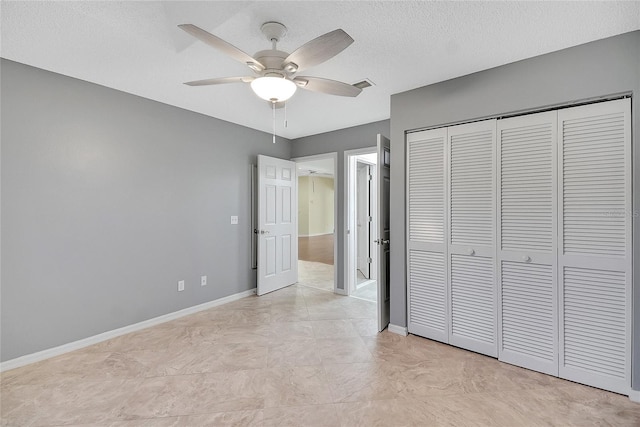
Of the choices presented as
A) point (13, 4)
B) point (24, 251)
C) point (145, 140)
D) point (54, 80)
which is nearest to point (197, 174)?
point (145, 140)

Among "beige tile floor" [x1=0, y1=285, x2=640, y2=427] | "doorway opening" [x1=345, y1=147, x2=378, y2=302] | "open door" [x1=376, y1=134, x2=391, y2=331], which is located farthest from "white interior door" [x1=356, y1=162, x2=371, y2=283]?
"beige tile floor" [x1=0, y1=285, x2=640, y2=427]

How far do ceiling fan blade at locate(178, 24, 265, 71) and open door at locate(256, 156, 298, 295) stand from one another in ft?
8.07

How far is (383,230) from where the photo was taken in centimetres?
300

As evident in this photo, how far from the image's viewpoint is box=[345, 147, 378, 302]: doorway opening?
4.21m

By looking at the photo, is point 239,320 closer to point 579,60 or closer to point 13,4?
point 13,4

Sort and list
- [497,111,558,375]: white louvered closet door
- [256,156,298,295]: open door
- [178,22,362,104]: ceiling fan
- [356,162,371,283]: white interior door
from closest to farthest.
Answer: [178,22,362,104]: ceiling fan, [497,111,558,375]: white louvered closet door, [256,156,298,295]: open door, [356,162,371,283]: white interior door

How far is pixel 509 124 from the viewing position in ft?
7.62

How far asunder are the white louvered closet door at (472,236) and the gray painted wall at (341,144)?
4.64ft

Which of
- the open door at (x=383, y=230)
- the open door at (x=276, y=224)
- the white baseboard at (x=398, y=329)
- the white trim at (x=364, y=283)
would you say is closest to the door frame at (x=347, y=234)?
the white trim at (x=364, y=283)

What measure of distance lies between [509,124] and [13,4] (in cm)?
338

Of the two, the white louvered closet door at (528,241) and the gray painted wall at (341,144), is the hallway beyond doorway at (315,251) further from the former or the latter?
the white louvered closet door at (528,241)

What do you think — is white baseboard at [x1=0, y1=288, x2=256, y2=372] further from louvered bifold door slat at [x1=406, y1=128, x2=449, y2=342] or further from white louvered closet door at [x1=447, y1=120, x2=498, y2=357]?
white louvered closet door at [x1=447, y1=120, x2=498, y2=357]

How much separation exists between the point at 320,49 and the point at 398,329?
8.50ft

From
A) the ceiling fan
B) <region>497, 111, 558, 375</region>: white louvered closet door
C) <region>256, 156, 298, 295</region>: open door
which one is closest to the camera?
the ceiling fan
